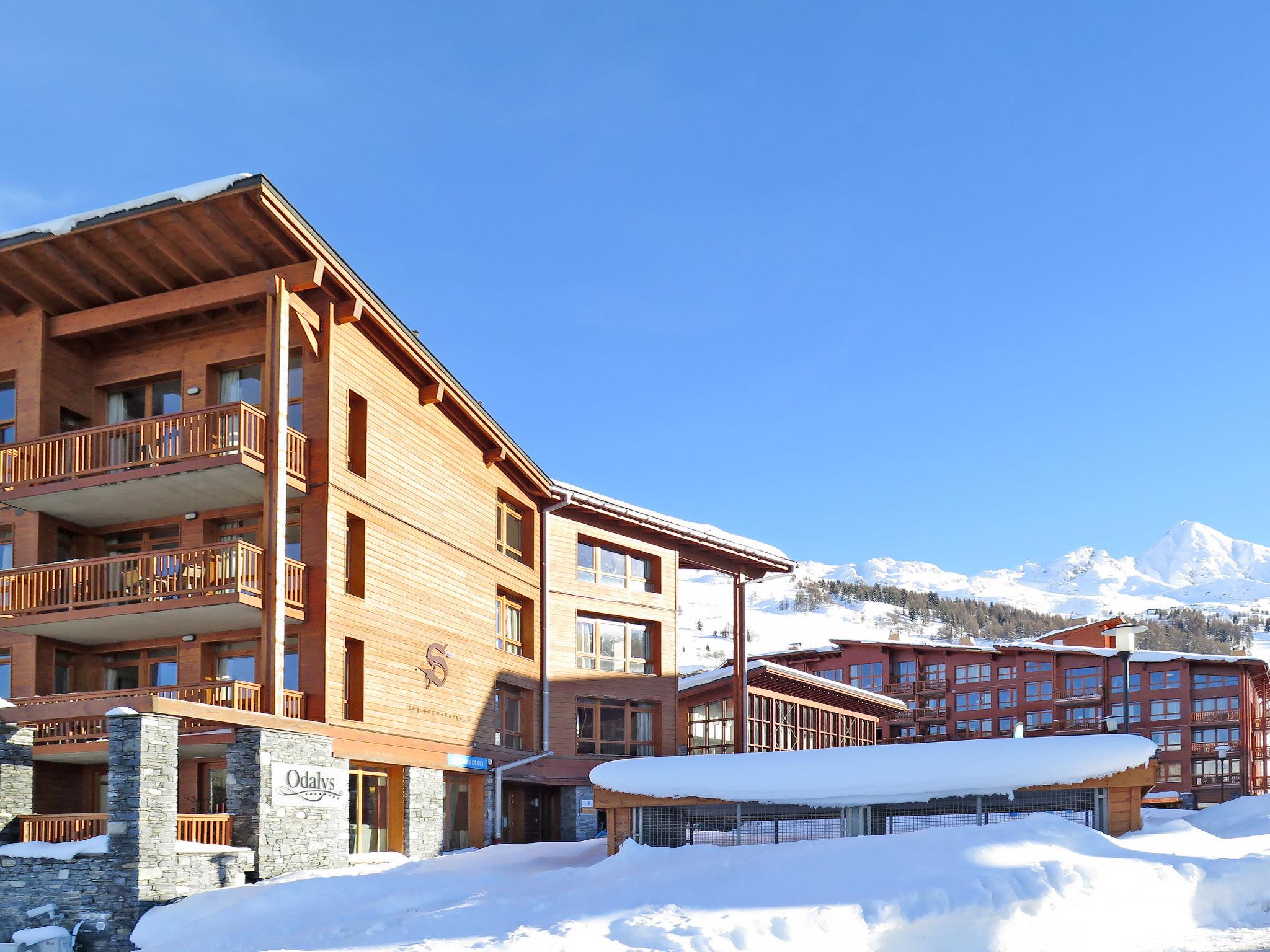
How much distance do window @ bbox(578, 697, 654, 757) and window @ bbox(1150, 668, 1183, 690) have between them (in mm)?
35413

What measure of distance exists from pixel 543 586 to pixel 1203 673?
131 ft

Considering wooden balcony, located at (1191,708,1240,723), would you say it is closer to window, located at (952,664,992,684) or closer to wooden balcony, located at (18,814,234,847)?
window, located at (952,664,992,684)

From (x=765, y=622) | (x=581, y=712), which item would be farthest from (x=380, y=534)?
(x=765, y=622)

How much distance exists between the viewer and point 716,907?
13398 mm

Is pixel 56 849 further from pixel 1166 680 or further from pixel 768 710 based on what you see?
pixel 1166 680

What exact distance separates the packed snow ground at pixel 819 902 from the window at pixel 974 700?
43.5m

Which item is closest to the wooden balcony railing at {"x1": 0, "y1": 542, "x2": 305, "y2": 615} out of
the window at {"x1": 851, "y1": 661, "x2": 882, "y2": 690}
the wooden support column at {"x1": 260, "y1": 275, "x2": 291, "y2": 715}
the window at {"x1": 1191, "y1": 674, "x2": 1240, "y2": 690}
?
the wooden support column at {"x1": 260, "y1": 275, "x2": 291, "y2": 715}

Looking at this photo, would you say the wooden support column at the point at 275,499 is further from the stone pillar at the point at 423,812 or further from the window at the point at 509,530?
the window at the point at 509,530

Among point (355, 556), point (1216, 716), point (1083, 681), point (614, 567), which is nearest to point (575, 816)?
point (614, 567)

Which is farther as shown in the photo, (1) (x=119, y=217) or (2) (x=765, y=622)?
(2) (x=765, y=622)

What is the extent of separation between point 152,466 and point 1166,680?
163ft

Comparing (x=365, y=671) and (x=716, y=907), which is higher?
(x=365, y=671)

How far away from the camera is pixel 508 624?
28.4 meters

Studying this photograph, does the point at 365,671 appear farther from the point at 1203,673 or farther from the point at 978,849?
the point at 1203,673
